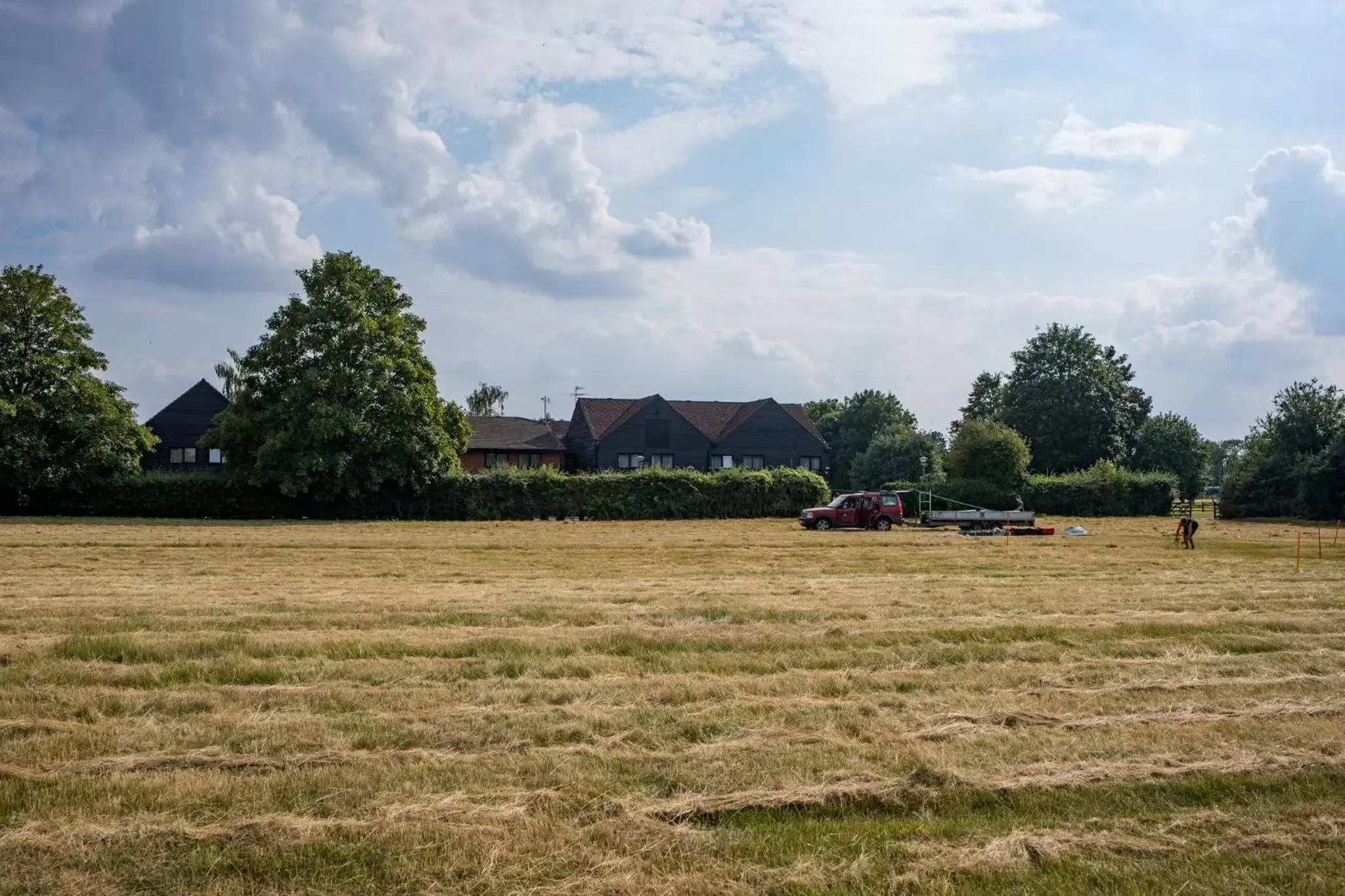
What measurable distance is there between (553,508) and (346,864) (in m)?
43.9

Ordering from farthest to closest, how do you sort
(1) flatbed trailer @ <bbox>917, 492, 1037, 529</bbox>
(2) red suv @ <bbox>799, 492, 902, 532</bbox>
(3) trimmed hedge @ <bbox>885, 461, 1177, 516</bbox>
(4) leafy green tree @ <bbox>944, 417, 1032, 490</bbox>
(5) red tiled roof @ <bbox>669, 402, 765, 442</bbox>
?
(5) red tiled roof @ <bbox>669, 402, 765, 442</bbox> < (3) trimmed hedge @ <bbox>885, 461, 1177, 516</bbox> < (4) leafy green tree @ <bbox>944, 417, 1032, 490</bbox> < (2) red suv @ <bbox>799, 492, 902, 532</bbox> < (1) flatbed trailer @ <bbox>917, 492, 1037, 529</bbox>

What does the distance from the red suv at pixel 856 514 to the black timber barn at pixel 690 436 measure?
30.7 metres

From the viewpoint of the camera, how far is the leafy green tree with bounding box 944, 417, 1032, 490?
189 feet

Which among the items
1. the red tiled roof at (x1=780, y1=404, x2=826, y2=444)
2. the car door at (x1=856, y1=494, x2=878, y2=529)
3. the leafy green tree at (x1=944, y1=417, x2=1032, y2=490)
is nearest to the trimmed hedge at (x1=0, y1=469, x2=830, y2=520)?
the leafy green tree at (x1=944, y1=417, x2=1032, y2=490)

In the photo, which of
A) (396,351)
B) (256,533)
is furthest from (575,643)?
(396,351)

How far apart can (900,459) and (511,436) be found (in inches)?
1171

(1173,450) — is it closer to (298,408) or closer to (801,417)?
(801,417)

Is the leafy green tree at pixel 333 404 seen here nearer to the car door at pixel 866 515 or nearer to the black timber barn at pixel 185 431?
the car door at pixel 866 515

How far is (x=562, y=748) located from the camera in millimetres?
7289

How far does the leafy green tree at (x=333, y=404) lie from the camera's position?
44125 mm

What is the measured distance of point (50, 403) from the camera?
146 feet

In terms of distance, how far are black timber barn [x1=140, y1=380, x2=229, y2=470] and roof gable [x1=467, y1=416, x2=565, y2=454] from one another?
17.7 m

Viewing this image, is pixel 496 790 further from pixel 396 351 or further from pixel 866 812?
pixel 396 351

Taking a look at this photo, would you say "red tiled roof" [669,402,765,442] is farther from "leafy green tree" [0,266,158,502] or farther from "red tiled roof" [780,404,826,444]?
"leafy green tree" [0,266,158,502]
